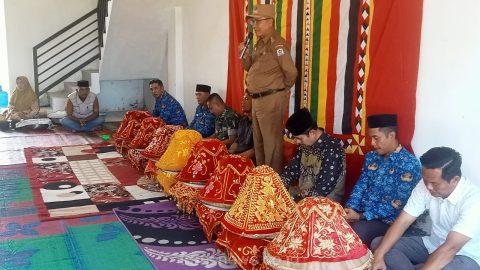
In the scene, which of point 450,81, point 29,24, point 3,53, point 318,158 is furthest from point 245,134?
point 3,53

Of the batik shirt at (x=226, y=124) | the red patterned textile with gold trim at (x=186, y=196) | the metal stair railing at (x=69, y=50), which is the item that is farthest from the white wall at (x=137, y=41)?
the red patterned textile with gold trim at (x=186, y=196)

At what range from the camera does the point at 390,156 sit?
109 inches

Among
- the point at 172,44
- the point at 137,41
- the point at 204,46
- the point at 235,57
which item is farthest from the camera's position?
the point at 137,41

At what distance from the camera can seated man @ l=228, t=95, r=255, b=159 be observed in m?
4.43

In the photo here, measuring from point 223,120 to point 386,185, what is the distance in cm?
228

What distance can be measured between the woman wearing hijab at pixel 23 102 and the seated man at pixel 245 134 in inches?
181

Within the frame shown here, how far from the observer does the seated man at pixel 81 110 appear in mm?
7363

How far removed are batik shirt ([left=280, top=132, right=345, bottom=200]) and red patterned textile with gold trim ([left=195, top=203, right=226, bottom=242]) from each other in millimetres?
550

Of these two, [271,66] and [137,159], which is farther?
[137,159]

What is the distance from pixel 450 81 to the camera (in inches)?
104

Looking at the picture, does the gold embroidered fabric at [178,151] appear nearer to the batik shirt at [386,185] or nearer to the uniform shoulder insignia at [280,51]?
the uniform shoulder insignia at [280,51]

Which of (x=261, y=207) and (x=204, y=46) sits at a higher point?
(x=204, y=46)

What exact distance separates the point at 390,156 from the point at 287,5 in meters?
1.76

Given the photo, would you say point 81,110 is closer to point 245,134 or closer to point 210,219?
point 245,134
